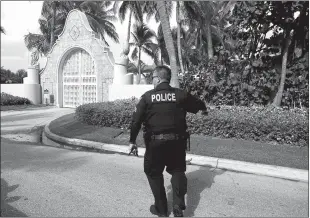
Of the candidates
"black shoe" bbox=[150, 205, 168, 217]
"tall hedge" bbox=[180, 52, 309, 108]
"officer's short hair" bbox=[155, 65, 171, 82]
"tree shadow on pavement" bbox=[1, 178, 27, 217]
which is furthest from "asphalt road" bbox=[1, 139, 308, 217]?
"tall hedge" bbox=[180, 52, 309, 108]

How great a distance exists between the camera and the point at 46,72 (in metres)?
15.5

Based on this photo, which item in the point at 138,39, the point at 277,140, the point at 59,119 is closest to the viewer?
the point at 277,140

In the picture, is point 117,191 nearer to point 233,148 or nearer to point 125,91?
point 233,148

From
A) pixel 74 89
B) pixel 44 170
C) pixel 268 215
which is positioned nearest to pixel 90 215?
pixel 44 170

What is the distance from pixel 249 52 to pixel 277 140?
17.5ft

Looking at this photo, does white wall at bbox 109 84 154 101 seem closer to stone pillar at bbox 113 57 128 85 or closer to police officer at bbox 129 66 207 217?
stone pillar at bbox 113 57 128 85

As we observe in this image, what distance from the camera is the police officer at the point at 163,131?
2.81 m

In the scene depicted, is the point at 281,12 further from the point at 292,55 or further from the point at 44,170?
the point at 44,170

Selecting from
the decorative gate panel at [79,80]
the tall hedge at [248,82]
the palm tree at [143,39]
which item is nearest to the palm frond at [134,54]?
the palm tree at [143,39]

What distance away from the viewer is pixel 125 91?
13547 mm

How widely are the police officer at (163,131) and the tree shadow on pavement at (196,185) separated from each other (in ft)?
1.17

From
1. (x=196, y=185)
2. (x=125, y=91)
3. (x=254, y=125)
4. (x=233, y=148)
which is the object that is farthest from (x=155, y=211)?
(x=125, y=91)

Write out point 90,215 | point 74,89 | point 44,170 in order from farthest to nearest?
point 74,89 < point 44,170 < point 90,215

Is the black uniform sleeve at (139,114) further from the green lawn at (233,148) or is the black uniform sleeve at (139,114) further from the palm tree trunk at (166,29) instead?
the palm tree trunk at (166,29)
